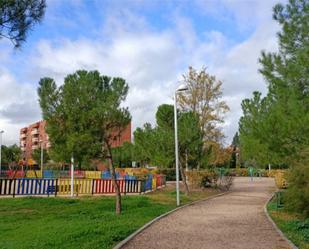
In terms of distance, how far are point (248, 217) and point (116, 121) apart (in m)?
5.56

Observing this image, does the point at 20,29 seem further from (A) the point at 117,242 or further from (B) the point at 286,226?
(B) the point at 286,226

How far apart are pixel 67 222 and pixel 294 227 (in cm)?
649

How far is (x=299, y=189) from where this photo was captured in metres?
13.4

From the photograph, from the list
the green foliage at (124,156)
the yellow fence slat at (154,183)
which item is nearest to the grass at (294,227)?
the yellow fence slat at (154,183)

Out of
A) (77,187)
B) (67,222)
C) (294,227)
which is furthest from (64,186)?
(294,227)

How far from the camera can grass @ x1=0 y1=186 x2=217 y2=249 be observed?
1008cm

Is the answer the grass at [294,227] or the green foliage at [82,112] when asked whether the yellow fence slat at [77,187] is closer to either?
the green foliage at [82,112]

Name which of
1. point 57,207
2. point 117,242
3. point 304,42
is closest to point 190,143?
point 57,207

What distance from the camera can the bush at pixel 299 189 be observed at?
13.1 metres

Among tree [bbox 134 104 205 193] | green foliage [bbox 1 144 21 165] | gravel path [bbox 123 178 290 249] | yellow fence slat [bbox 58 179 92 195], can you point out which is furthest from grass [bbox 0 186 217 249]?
green foliage [bbox 1 144 21 165]

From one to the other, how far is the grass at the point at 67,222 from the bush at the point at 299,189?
14.7 ft

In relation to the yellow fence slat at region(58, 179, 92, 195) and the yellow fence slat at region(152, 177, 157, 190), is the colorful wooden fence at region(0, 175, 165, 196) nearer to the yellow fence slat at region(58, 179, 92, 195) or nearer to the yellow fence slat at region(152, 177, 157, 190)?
the yellow fence slat at region(58, 179, 92, 195)

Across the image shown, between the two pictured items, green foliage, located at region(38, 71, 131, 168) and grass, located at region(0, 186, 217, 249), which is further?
green foliage, located at region(38, 71, 131, 168)

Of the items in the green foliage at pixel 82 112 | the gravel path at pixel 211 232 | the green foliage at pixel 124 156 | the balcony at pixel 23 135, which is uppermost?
the balcony at pixel 23 135
